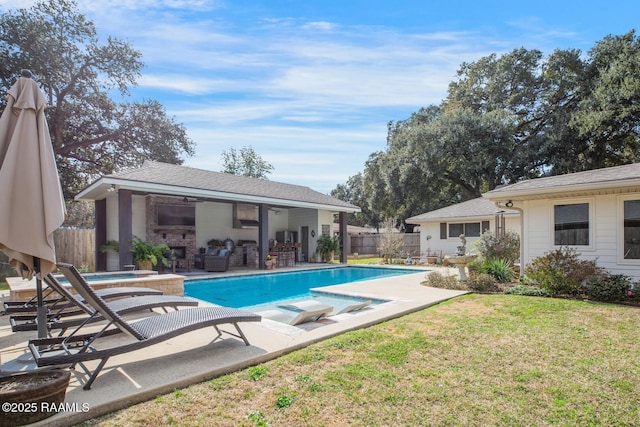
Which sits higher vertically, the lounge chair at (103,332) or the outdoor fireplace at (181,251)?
the lounge chair at (103,332)

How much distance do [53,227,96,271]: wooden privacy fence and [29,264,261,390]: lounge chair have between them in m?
13.2

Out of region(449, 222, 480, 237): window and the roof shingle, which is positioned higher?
the roof shingle

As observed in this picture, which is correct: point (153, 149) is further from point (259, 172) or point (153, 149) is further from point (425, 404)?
point (425, 404)

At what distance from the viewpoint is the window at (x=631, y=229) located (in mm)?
8367

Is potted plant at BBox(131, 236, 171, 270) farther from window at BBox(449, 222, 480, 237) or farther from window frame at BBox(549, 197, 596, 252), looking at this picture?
window at BBox(449, 222, 480, 237)

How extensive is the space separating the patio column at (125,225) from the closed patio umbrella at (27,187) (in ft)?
30.5

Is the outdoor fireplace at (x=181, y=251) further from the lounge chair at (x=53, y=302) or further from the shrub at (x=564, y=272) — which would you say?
the shrub at (x=564, y=272)

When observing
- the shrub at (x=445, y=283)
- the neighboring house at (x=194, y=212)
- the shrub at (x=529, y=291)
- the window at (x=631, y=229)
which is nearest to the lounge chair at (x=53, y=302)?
the neighboring house at (x=194, y=212)

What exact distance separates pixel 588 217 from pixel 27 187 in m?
11.2

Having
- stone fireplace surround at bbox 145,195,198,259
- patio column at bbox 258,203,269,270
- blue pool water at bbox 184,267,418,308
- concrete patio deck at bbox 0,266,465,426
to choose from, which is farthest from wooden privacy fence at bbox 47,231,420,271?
concrete patio deck at bbox 0,266,465,426

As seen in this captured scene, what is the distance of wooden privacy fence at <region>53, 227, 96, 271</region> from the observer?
15016mm

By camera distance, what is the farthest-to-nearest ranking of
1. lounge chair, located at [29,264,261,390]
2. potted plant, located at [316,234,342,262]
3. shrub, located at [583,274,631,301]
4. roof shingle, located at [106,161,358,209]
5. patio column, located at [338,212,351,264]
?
patio column, located at [338,212,351,264] < potted plant, located at [316,234,342,262] < roof shingle, located at [106,161,358,209] < shrub, located at [583,274,631,301] < lounge chair, located at [29,264,261,390]

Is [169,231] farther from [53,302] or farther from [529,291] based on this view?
[529,291]

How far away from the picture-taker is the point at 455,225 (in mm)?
20594
